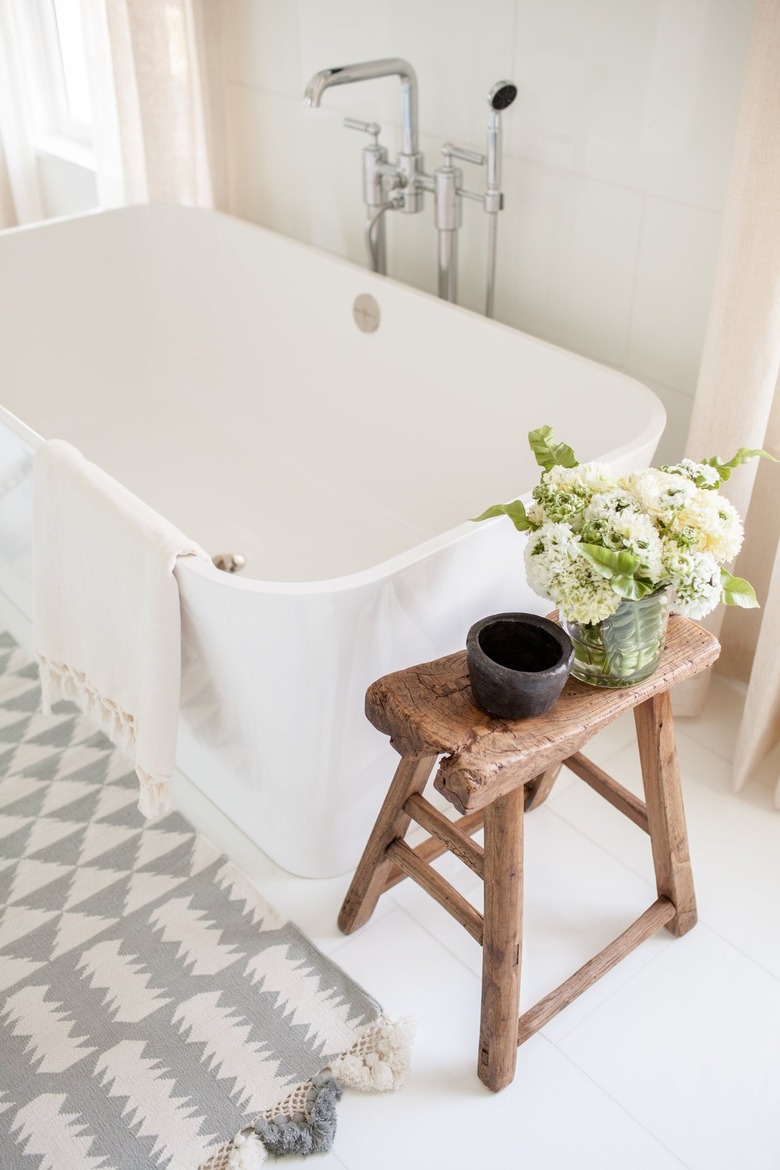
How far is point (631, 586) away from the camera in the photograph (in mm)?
1221

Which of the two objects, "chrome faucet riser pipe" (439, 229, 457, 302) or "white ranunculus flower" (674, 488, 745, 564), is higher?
"white ranunculus flower" (674, 488, 745, 564)

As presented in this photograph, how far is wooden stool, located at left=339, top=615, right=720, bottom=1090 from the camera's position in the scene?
1.31 m

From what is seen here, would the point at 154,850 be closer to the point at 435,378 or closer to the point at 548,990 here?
the point at 548,990

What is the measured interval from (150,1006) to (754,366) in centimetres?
137

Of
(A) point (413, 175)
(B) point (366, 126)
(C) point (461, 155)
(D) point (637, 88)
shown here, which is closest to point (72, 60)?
(B) point (366, 126)

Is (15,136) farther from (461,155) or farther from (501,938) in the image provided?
(501,938)

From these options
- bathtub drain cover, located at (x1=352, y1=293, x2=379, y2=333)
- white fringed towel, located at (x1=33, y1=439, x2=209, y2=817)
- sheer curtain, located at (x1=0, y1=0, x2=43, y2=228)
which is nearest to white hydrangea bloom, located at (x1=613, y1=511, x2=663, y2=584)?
white fringed towel, located at (x1=33, y1=439, x2=209, y2=817)

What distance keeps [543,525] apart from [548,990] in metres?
0.77

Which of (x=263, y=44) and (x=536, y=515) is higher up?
(x=263, y=44)

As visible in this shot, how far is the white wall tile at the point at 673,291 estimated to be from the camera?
1.91m

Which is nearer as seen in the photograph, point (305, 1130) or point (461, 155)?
point (305, 1130)

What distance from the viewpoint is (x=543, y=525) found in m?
1.29

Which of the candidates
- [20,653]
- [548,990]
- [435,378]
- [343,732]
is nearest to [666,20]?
[435,378]

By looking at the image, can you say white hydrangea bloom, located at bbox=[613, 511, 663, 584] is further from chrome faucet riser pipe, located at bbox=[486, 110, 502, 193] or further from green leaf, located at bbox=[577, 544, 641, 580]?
chrome faucet riser pipe, located at bbox=[486, 110, 502, 193]
